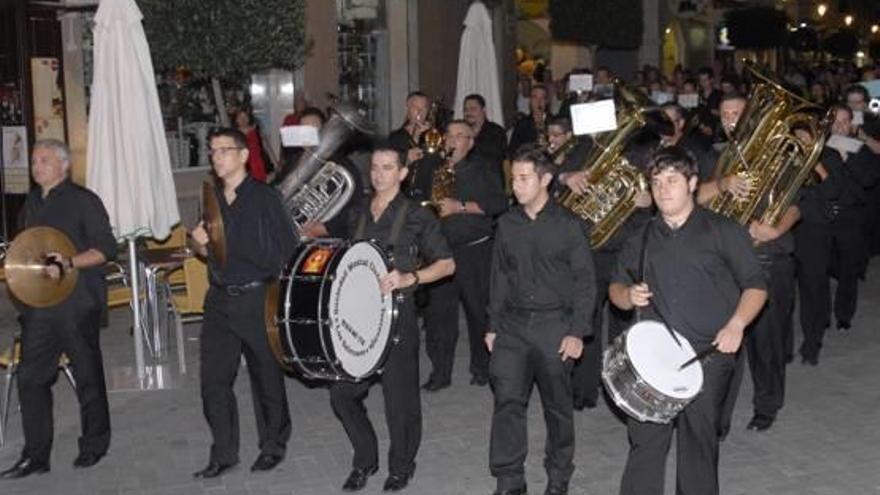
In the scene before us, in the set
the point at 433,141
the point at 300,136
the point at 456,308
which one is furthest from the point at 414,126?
the point at 300,136

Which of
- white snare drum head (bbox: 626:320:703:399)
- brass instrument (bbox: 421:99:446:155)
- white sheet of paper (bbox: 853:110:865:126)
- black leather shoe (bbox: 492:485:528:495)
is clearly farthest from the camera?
white sheet of paper (bbox: 853:110:865:126)

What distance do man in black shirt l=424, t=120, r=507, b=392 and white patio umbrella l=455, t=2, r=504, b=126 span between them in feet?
14.5

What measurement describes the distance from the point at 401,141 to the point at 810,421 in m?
3.96

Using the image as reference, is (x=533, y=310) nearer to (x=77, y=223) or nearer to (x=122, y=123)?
(x=77, y=223)

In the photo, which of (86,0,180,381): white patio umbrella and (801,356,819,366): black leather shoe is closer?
(86,0,180,381): white patio umbrella

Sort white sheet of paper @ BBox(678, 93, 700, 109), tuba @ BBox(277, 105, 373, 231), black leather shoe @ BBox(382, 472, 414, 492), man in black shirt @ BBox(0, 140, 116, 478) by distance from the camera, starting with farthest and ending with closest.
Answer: white sheet of paper @ BBox(678, 93, 700, 109) → tuba @ BBox(277, 105, 373, 231) → man in black shirt @ BBox(0, 140, 116, 478) → black leather shoe @ BBox(382, 472, 414, 492)

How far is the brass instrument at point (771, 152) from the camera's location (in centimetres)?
777

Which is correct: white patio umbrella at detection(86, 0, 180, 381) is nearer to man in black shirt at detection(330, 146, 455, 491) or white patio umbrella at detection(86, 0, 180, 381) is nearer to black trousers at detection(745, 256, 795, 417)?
man in black shirt at detection(330, 146, 455, 491)

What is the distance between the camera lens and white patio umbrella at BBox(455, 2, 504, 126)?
14.0 meters

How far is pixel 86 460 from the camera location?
783cm

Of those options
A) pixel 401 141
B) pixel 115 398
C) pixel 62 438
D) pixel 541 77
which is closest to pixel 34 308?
pixel 62 438

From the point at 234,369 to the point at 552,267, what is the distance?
2.01 meters

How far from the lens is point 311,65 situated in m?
17.4

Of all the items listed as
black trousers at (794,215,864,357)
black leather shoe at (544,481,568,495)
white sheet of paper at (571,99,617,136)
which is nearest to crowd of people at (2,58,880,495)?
black leather shoe at (544,481,568,495)
